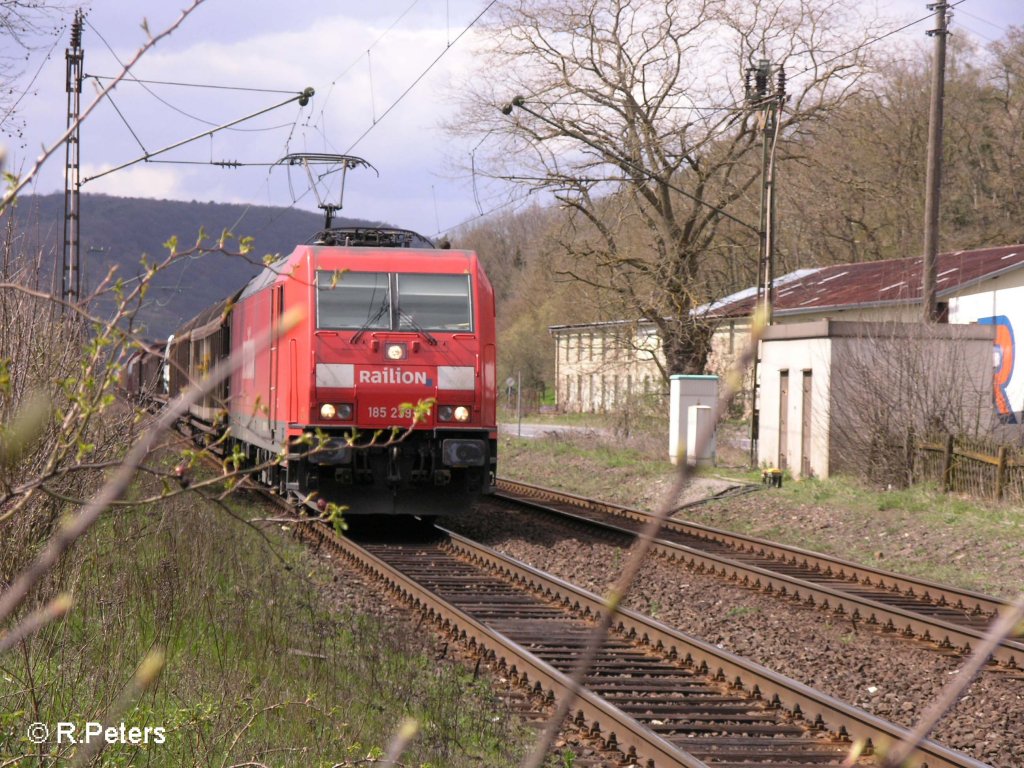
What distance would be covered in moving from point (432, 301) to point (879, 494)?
24.8 feet

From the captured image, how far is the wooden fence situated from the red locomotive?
23.7ft

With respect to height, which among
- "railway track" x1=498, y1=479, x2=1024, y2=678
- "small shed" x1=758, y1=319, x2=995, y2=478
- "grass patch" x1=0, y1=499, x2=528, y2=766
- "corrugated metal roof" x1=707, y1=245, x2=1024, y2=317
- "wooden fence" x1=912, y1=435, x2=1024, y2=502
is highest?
"corrugated metal roof" x1=707, y1=245, x2=1024, y2=317

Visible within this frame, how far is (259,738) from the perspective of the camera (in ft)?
18.6

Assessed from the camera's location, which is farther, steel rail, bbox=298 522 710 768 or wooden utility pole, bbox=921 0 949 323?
wooden utility pole, bbox=921 0 949 323

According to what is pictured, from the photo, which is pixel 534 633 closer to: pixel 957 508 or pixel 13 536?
pixel 13 536

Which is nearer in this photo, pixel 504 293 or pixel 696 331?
pixel 696 331

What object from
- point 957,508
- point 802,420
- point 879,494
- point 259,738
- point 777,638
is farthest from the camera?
point 802,420

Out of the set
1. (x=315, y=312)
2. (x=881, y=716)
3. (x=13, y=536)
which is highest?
(x=315, y=312)

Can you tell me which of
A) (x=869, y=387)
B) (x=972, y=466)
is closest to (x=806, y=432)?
(x=869, y=387)

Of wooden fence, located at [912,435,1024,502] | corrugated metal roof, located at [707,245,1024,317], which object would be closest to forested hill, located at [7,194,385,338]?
wooden fence, located at [912,435,1024,502]

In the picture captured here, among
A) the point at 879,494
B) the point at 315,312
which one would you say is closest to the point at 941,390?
the point at 879,494

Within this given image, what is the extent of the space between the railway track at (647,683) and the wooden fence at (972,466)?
794 centimetres

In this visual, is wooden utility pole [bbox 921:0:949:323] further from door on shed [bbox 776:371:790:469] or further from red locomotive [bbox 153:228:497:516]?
red locomotive [bbox 153:228:497:516]

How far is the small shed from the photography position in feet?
62.4
